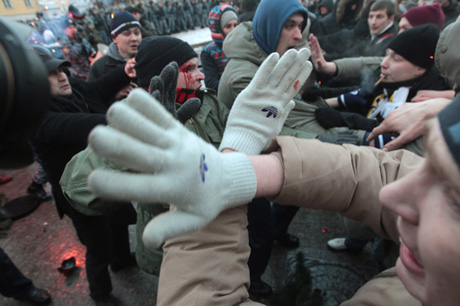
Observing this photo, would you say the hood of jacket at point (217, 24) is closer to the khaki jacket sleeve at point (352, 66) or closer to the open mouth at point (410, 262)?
the khaki jacket sleeve at point (352, 66)

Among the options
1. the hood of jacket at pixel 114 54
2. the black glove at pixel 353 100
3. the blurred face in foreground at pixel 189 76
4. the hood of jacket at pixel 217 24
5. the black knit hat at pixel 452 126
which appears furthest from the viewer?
the hood of jacket at pixel 217 24

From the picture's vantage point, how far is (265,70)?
1.11 meters

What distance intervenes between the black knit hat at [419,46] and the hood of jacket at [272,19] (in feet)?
2.84

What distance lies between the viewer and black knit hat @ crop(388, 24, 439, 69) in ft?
6.16

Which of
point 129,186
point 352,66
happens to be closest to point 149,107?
point 129,186

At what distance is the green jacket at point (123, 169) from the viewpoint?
4.21 feet

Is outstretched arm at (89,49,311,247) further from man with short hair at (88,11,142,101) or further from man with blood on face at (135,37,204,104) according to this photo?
man with short hair at (88,11,142,101)

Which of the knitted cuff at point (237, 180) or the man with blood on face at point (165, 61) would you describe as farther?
the man with blood on face at point (165, 61)

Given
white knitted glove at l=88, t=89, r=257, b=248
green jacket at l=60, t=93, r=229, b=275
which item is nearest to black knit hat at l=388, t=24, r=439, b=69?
green jacket at l=60, t=93, r=229, b=275

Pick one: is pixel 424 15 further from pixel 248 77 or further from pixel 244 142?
pixel 244 142

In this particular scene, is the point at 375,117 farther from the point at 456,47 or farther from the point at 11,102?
the point at 11,102

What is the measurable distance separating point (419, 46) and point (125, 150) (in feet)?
7.51

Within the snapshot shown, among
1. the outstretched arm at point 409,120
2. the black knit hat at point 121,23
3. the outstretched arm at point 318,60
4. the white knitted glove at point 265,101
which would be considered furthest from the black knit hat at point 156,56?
the black knit hat at point 121,23

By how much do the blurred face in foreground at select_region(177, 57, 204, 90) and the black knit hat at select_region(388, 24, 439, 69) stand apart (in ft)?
5.28
